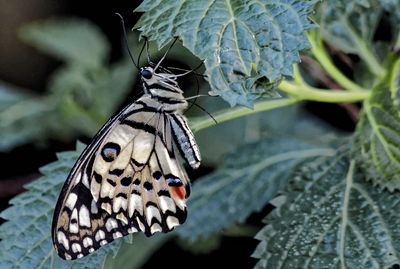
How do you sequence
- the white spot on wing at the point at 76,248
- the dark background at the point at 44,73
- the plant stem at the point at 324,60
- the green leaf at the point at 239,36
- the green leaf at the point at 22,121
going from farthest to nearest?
the green leaf at the point at 22,121, the dark background at the point at 44,73, the plant stem at the point at 324,60, the white spot on wing at the point at 76,248, the green leaf at the point at 239,36

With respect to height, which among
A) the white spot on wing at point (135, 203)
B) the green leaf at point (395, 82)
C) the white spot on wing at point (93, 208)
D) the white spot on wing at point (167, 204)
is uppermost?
the green leaf at point (395, 82)

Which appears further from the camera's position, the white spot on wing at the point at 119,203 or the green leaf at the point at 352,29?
the green leaf at the point at 352,29

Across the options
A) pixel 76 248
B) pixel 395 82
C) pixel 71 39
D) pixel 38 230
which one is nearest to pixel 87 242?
pixel 76 248

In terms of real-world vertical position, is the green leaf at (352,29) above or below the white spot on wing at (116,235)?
above

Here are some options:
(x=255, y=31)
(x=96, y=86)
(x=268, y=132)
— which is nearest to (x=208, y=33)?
(x=255, y=31)

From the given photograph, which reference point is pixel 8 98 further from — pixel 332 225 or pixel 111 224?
pixel 332 225

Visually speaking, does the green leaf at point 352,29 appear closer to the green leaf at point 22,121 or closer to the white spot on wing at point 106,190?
the white spot on wing at point 106,190

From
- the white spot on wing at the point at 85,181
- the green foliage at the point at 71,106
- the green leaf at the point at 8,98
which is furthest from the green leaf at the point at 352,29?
the green leaf at the point at 8,98
